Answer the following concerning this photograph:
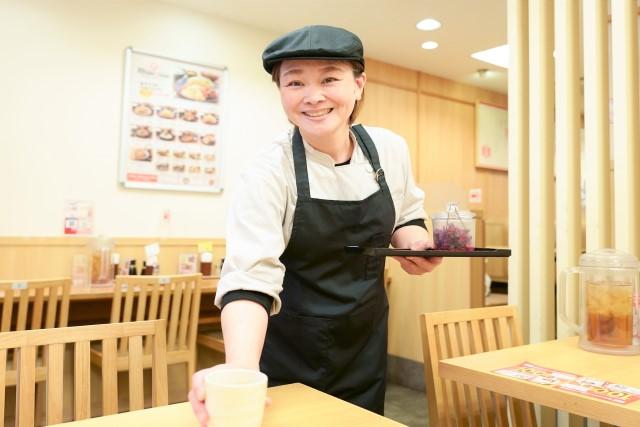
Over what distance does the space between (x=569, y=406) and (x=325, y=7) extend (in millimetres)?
3688

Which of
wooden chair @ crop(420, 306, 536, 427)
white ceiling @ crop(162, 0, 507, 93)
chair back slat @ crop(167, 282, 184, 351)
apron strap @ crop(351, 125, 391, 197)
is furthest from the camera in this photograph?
white ceiling @ crop(162, 0, 507, 93)

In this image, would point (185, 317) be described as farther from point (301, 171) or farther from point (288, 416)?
point (288, 416)

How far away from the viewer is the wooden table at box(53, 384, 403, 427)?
930 mm

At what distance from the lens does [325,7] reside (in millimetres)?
4184

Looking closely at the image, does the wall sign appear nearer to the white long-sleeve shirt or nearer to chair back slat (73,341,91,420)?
the white long-sleeve shirt

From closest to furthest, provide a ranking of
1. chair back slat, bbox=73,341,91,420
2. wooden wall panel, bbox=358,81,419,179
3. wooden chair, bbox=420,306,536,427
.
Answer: chair back slat, bbox=73,341,91,420, wooden chair, bbox=420,306,536,427, wooden wall panel, bbox=358,81,419,179

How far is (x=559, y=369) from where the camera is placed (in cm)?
140

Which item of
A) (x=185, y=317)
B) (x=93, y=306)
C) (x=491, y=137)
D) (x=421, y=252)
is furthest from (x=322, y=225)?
(x=491, y=137)

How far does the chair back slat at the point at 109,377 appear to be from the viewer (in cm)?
123

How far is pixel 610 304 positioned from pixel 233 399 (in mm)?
1331

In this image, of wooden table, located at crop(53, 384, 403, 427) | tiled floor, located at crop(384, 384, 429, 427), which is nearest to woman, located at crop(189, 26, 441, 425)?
wooden table, located at crop(53, 384, 403, 427)

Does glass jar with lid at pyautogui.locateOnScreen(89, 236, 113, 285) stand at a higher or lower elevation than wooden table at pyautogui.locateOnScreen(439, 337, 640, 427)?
higher

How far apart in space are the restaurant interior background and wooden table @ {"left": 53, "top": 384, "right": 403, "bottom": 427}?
220cm

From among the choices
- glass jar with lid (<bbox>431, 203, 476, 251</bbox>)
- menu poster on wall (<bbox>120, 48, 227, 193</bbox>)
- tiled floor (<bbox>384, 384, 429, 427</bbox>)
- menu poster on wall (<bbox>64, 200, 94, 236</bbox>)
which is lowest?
tiled floor (<bbox>384, 384, 429, 427</bbox>)
